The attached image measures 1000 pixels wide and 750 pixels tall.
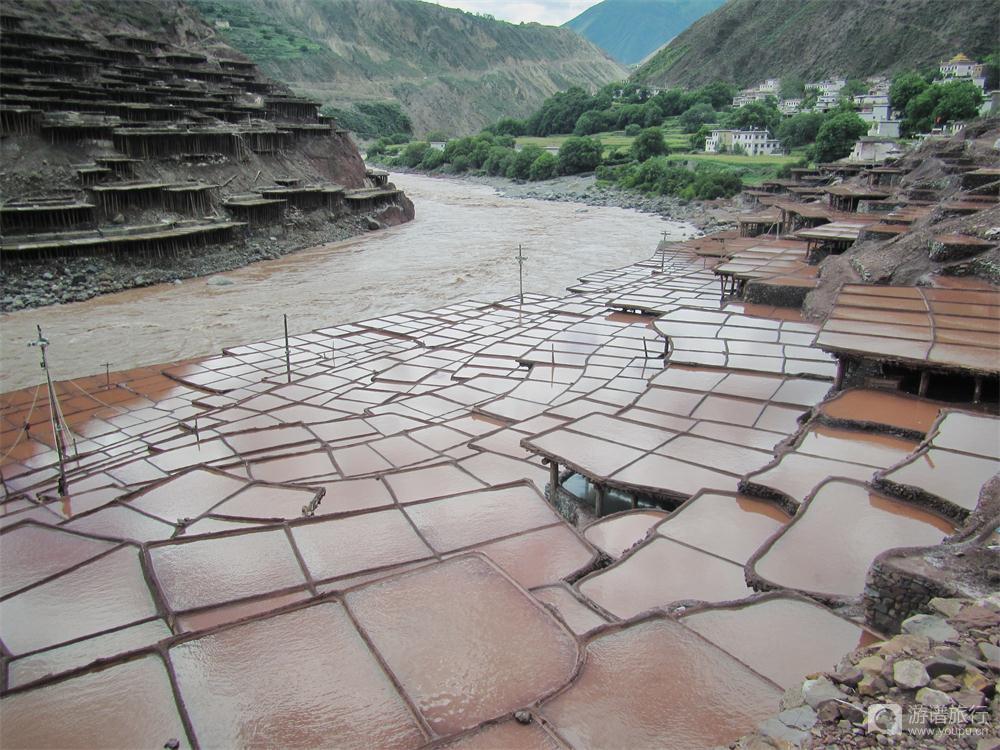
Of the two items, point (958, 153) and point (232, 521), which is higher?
point (958, 153)

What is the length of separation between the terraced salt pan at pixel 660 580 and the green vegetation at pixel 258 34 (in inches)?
3822

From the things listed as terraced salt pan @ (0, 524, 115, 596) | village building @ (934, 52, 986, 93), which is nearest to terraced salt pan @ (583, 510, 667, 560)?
terraced salt pan @ (0, 524, 115, 596)

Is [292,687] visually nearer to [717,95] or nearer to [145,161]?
[145,161]

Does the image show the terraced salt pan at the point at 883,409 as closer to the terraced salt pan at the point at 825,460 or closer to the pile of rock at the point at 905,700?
the terraced salt pan at the point at 825,460

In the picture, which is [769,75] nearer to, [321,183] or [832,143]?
[832,143]

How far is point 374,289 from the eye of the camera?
21.2 metres

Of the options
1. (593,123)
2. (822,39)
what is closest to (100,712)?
(593,123)

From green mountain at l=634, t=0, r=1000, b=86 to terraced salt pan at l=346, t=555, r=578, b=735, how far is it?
92.1 metres

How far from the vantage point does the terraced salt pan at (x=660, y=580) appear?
4.06 metres

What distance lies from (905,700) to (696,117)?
8104 centimetres

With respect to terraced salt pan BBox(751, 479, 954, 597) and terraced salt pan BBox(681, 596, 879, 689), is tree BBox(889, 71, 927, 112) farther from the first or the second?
terraced salt pan BBox(681, 596, 879, 689)

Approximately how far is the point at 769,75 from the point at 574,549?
110 metres

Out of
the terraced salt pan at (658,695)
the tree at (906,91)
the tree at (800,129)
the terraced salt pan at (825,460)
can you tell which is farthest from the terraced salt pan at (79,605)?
the tree at (906,91)

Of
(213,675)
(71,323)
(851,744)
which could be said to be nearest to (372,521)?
(213,675)
